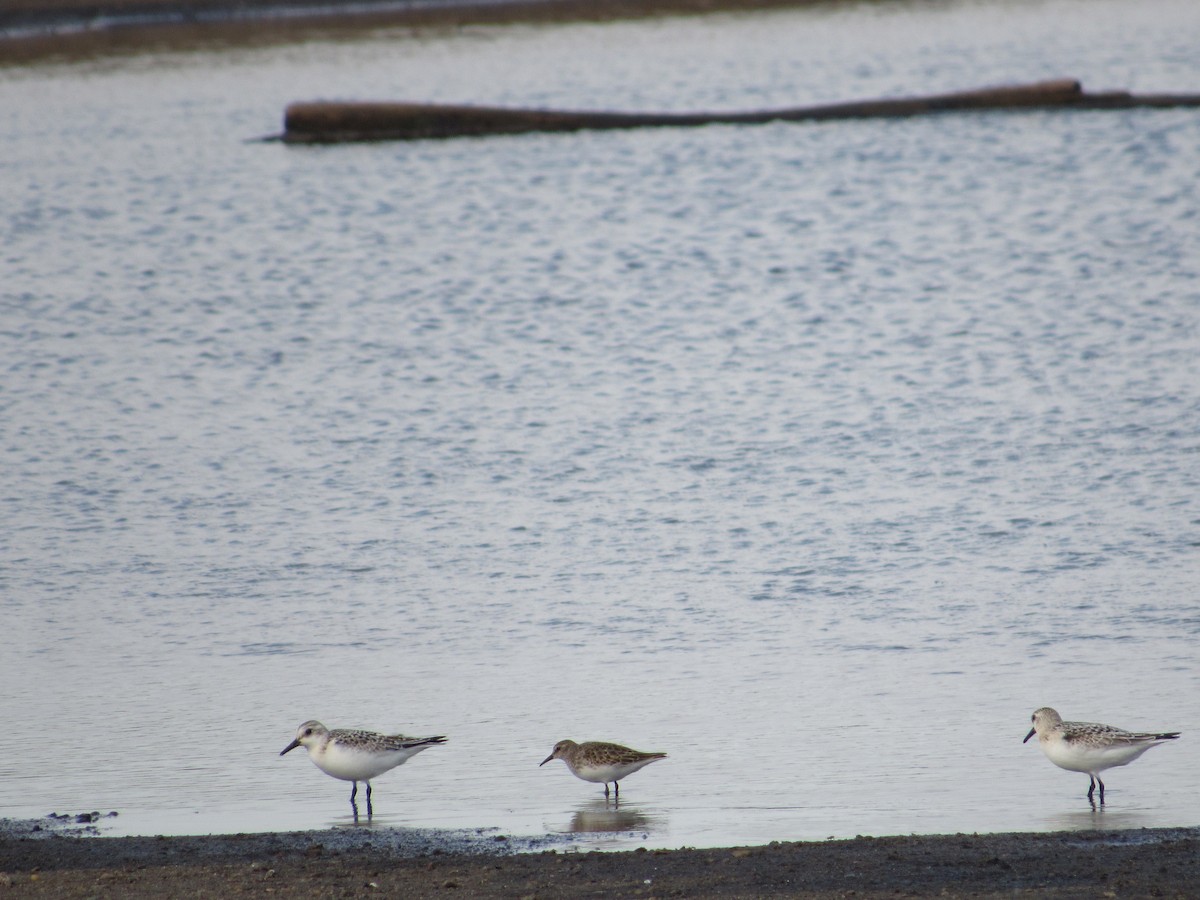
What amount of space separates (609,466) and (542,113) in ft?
51.4

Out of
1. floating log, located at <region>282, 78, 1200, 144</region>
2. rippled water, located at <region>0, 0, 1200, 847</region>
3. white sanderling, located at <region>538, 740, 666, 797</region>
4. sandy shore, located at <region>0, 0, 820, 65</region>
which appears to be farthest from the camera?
sandy shore, located at <region>0, 0, 820, 65</region>

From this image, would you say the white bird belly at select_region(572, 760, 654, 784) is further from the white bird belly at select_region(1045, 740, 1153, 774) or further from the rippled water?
the white bird belly at select_region(1045, 740, 1153, 774)

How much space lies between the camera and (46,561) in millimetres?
13750

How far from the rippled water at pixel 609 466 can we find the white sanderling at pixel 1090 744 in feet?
0.81

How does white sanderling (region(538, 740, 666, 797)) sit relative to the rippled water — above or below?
below

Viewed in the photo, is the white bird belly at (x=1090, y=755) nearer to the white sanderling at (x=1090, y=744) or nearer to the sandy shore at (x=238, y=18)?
the white sanderling at (x=1090, y=744)

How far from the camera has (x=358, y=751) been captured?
27.9 feet

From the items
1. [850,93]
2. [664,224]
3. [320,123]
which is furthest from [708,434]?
[850,93]

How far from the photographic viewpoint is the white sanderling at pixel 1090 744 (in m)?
8.28

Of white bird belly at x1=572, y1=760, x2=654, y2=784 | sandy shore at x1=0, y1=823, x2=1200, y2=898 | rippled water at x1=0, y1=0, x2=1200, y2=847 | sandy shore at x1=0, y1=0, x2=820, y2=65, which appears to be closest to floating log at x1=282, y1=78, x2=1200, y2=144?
rippled water at x1=0, y1=0, x2=1200, y2=847

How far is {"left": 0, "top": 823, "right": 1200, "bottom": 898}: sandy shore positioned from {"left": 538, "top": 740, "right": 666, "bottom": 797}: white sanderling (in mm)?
754

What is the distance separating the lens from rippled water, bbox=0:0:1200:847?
369 inches

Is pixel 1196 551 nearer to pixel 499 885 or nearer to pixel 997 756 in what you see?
pixel 997 756

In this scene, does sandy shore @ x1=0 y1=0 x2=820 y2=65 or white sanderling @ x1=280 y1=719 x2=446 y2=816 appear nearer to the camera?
white sanderling @ x1=280 y1=719 x2=446 y2=816
